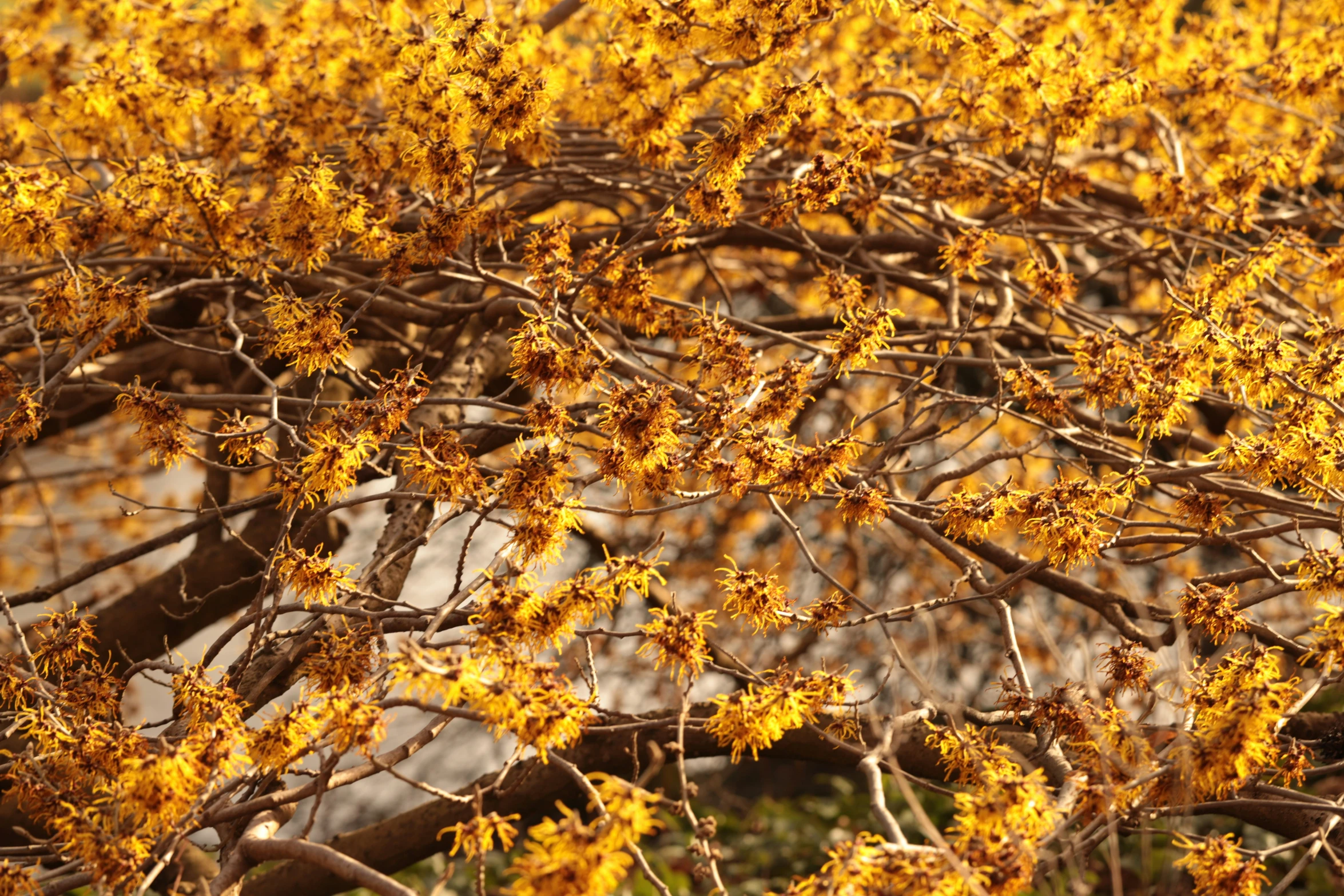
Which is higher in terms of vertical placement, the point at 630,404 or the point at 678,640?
the point at 630,404

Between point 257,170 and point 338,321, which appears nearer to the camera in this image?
point 338,321

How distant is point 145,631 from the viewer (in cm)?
429

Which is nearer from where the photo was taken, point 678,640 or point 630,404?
point 678,640

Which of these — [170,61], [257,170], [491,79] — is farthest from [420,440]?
[170,61]

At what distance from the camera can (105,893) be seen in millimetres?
2066

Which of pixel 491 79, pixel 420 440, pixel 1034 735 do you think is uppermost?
pixel 491 79

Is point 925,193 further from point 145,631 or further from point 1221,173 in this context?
point 145,631

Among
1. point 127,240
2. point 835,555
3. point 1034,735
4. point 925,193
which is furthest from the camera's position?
point 835,555

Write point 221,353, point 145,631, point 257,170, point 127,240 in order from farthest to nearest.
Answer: point 145,631 < point 257,170 < point 127,240 < point 221,353

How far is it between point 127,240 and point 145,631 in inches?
66.9

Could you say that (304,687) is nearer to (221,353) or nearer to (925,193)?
(221,353)

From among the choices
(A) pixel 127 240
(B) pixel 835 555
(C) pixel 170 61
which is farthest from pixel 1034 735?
(B) pixel 835 555

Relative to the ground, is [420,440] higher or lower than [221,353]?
lower

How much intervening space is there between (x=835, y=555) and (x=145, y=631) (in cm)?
521
